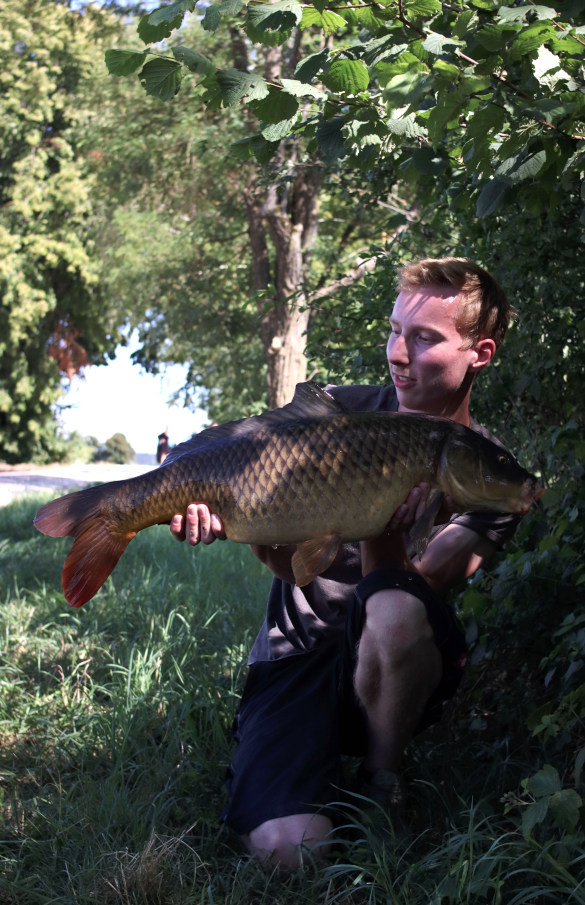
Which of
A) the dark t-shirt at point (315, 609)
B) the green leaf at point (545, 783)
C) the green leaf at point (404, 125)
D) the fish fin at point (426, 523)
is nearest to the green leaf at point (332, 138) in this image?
the green leaf at point (404, 125)

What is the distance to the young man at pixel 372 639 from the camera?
2945 millimetres

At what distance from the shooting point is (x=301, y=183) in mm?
14617

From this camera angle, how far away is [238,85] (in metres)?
2.50

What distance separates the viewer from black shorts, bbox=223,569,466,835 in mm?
3004

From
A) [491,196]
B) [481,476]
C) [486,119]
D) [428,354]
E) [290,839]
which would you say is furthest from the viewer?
[428,354]

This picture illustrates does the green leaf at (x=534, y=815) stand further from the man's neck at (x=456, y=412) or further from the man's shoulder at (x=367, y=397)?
the man's shoulder at (x=367, y=397)

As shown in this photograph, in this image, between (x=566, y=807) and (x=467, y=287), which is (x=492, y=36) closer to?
(x=467, y=287)

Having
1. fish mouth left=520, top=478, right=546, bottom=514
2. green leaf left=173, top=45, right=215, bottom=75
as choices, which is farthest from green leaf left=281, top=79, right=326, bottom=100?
fish mouth left=520, top=478, right=546, bottom=514

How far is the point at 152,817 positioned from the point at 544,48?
235 cm

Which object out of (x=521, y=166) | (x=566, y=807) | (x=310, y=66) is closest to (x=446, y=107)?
(x=521, y=166)

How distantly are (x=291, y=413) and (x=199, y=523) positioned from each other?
38cm

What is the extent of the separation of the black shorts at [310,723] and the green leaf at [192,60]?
4.82 feet

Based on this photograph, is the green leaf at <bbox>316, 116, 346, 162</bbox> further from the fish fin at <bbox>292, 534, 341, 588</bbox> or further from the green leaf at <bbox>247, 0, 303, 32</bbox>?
the fish fin at <bbox>292, 534, 341, 588</bbox>

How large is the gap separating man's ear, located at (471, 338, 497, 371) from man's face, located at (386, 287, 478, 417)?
0.05 meters
